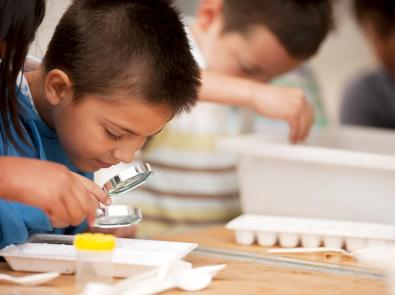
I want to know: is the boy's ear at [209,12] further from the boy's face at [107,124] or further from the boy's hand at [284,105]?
the boy's face at [107,124]

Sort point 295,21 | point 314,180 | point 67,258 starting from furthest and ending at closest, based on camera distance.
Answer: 1. point 295,21
2. point 314,180
3. point 67,258

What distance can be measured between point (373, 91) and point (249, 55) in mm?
1116

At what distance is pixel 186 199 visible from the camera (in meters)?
1.91

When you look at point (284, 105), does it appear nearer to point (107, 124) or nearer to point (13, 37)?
point (107, 124)

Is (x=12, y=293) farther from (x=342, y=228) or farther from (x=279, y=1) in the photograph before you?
(x=279, y=1)

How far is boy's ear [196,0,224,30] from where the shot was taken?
1.77 meters

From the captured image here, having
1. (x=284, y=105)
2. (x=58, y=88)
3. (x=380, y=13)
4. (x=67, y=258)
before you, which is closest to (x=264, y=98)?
(x=284, y=105)

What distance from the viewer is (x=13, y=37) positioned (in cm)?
100

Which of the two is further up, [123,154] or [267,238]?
[123,154]

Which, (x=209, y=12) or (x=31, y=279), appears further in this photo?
(x=209, y=12)

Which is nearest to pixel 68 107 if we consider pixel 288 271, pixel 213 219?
pixel 288 271

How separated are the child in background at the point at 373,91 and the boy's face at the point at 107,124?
61.5 inches

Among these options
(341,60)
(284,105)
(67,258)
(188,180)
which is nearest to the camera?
(67,258)

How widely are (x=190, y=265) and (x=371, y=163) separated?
1.33 ft
